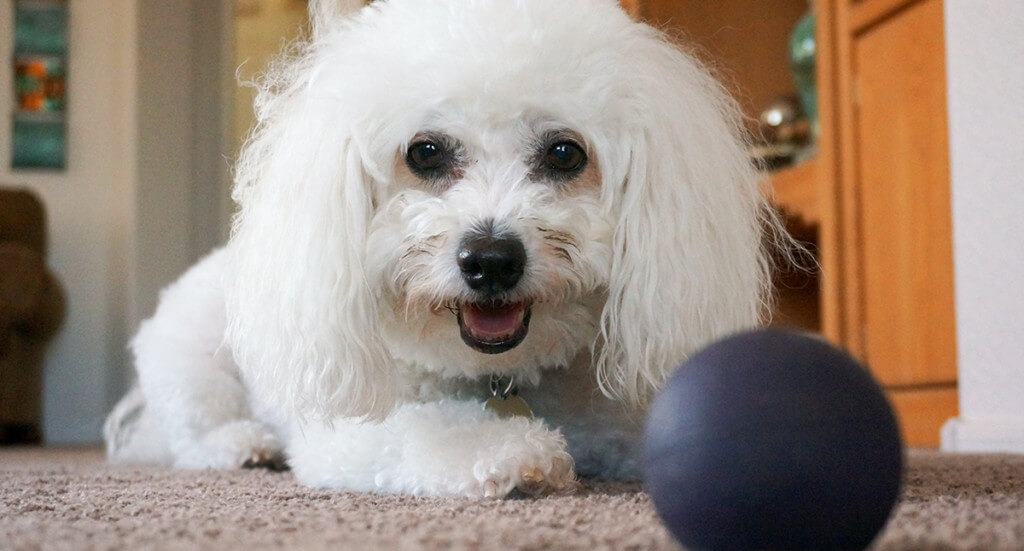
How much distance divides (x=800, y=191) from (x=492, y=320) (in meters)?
2.16

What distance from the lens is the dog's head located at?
1.33 meters

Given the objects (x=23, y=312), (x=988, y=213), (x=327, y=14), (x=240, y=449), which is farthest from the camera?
(x=23, y=312)

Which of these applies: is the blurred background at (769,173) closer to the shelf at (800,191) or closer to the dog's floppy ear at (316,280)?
the shelf at (800,191)

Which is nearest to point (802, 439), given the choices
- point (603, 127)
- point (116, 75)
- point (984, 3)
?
point (603, 127)

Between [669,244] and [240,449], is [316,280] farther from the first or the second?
[240,449]

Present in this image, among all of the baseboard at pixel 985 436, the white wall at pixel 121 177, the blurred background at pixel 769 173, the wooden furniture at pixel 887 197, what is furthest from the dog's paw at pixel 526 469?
the white wall at pixel 121 177

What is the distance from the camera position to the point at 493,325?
1.33 meters

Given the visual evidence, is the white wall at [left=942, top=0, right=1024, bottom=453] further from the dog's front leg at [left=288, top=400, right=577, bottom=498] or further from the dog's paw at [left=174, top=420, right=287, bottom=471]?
the dog's paw at [left=174, top=420, right=287, bottom=471]

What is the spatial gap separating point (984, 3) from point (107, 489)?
1794mm

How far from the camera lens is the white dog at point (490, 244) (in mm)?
1314

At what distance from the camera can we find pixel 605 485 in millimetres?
1396

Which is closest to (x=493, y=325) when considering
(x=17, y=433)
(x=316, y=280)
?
(x=316, y=280)

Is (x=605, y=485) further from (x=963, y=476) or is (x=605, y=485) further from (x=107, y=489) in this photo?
(x=107, y=489)

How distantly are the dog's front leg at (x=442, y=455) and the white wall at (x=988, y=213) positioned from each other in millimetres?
1131
